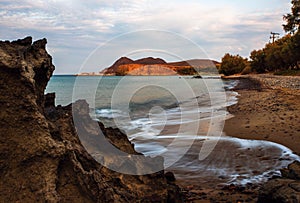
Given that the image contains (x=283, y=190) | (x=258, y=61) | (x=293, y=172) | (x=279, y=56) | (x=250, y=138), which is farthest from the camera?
(x=258, y=61)

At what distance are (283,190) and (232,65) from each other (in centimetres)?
11273

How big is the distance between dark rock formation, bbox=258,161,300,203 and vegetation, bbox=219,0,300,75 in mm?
37211

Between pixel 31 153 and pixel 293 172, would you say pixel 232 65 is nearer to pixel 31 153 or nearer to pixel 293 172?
pixel 293 172

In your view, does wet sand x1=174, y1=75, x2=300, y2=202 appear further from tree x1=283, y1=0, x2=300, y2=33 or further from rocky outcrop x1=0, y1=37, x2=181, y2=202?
tree x1=283, y1=0, x2=300, y2=33

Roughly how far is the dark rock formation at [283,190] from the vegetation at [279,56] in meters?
37.2

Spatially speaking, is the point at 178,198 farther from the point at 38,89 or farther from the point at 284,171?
the point at 38,89

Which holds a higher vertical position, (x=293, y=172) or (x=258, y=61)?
(x=258, y=61)

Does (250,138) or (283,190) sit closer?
(283,190)

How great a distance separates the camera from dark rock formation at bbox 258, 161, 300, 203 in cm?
349

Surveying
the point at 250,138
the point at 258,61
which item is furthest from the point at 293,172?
the point at 258,61

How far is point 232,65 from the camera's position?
365 ft

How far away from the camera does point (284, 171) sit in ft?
15.6

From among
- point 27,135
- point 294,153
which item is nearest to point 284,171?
point 294,153

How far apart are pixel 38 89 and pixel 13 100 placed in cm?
58
